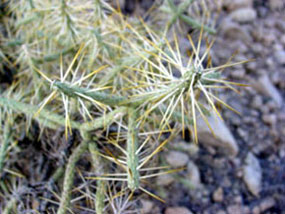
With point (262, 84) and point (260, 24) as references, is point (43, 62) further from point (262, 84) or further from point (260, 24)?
point (260, 24)

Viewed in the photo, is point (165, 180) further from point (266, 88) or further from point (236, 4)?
point (236, 4)

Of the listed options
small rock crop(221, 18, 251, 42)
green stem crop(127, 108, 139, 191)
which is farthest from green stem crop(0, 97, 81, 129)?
small rock crop(221, 18, 251, 42)

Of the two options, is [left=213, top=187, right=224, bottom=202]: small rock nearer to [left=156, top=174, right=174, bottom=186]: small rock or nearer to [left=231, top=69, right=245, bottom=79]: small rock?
[left=156, top=174, right=174, bottom=186]: small rock

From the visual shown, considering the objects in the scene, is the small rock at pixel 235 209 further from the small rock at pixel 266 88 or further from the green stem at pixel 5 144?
the green stem at pixel 5 144

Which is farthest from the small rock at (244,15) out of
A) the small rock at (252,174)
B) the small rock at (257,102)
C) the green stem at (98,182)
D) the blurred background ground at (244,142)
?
the green stem at (98,182)

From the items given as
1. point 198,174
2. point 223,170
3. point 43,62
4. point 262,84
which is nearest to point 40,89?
point 43,62

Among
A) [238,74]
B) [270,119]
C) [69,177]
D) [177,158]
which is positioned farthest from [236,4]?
[69,177]
